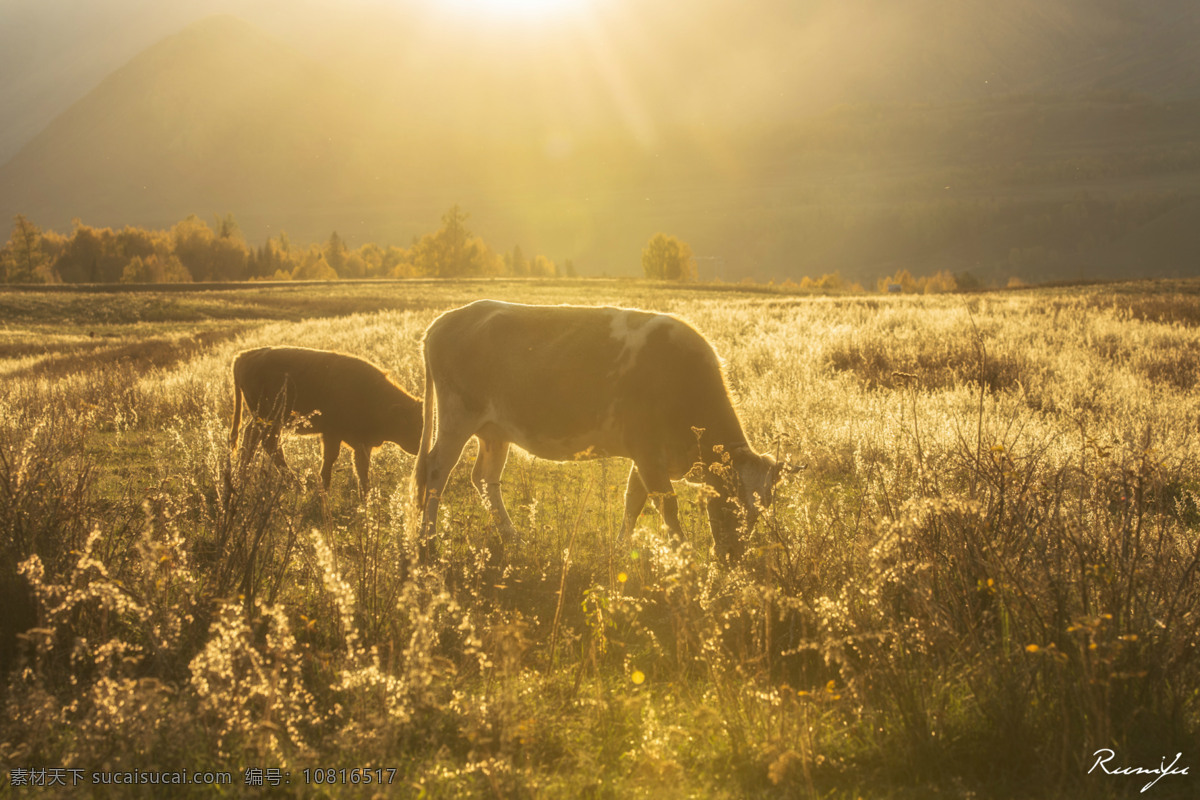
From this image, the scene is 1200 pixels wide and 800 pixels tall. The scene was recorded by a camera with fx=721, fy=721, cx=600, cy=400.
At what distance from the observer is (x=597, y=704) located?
3.61 m

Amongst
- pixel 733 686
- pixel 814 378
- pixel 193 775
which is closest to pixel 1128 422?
pixel 814 378

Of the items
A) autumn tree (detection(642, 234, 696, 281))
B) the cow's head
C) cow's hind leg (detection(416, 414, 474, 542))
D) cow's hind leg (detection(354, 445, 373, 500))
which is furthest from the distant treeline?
the cow's head

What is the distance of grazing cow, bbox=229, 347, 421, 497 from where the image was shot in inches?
350

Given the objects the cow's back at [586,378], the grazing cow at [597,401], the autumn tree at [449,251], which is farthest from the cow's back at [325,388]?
the autumn tree at [449,251]

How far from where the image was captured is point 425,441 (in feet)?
24.0

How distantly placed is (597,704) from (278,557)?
3.05 meters

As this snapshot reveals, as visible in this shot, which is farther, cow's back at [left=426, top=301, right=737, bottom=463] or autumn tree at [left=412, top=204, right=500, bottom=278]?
autumn tree at [left=412, top=204, right=500, bottom=278]

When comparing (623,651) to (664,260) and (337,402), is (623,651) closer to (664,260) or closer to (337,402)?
(337,402)

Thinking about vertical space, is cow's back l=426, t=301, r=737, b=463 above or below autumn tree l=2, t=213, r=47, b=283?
below

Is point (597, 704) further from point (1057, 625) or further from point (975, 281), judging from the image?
point (975, 281)

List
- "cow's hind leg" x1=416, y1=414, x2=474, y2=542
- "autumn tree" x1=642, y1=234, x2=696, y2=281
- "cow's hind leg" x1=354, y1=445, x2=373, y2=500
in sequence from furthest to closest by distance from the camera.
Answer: "autumn tree" x1=642, y1=234, x2=696, y2=281 → "cow's hind leg" x1=354, y1=445, x2=373, y2=500 → "cow's hind leg" x1=416, y1=414, x2=474, y2=542

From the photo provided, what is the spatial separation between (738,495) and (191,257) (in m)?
127

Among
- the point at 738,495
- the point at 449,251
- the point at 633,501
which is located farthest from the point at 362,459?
the point at 449,251

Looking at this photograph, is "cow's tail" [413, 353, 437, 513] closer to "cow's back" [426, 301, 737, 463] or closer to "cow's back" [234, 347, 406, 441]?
"cow's back" [426, 301, 737, 463]
